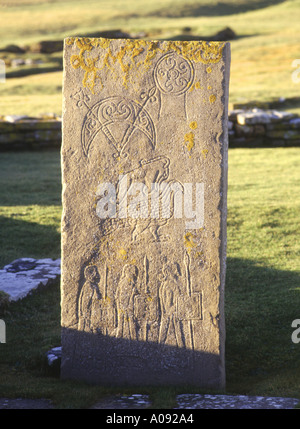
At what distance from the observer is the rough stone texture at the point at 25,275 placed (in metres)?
5.31

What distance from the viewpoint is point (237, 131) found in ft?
39.4

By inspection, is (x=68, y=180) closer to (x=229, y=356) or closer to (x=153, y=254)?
(x=153, y=254)

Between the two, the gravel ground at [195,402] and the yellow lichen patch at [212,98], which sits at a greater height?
the yellow lichen patch at [212,98]

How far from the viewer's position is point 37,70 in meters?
23.3

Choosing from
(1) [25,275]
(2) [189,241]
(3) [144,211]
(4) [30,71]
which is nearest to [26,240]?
(1) [25,275]

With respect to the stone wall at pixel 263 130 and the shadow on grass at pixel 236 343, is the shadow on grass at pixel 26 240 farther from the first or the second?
the stone wall at pixel 263 130

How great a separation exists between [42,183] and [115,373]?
595cm

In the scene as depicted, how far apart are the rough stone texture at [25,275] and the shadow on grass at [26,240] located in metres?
0.38

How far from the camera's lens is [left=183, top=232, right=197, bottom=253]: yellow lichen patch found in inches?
145

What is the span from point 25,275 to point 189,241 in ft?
8.16

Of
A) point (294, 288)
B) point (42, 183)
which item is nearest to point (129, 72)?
point (294, 288)

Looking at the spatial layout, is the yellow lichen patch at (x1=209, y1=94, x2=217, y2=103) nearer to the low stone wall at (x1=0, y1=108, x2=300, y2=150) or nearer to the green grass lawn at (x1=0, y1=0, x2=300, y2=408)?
the green grass lawn at (x1=0, y1=0, x2=300, y2=408)

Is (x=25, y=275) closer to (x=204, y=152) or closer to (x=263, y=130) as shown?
(x=204, y=152)

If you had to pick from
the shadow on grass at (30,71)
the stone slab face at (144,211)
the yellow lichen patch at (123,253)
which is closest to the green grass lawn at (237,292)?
the stone slab face at (144,211)
